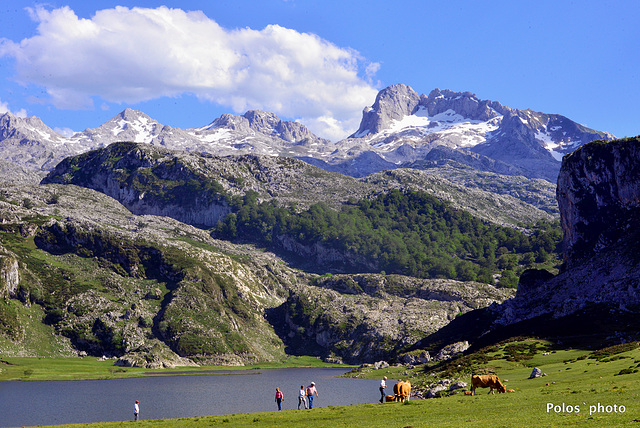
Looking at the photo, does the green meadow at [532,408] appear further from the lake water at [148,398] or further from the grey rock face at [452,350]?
the grey rock face at [452,350]

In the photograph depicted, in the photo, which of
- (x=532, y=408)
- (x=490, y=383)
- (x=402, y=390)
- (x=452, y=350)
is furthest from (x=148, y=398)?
(x=452, y=350)

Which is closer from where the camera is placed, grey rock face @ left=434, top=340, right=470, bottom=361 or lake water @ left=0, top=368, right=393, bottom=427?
lake water @ left=0, top=368, right=393, bottom=427

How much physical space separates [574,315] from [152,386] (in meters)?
127

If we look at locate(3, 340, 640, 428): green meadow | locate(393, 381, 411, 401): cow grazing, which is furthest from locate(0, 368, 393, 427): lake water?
locate(3, 340, 640, 428): green meadow

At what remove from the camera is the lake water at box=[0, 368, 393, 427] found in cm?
10188

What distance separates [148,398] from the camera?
132250 mm

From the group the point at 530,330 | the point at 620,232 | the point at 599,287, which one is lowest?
the point at 530,330

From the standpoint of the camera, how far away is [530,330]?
156m

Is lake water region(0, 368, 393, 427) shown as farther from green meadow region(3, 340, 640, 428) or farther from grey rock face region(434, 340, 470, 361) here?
green meadow region(3, 340, 640, 428)

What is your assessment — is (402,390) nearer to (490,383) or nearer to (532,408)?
(490,383)

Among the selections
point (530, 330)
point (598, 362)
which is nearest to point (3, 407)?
point (598, 362)

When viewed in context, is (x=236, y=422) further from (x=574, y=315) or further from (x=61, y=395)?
(x=574, y=315)

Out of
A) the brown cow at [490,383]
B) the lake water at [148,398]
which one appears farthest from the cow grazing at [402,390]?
the lake water at [148,398]

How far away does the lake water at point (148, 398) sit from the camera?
102m
